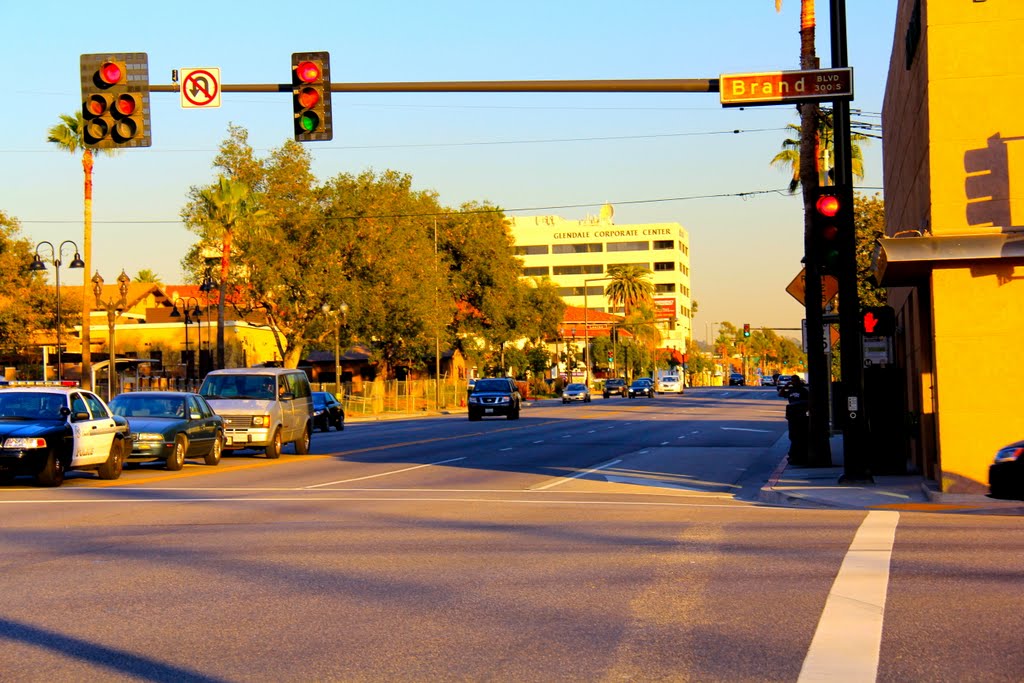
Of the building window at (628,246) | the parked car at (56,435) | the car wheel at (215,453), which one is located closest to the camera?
the parked car at (56,435)

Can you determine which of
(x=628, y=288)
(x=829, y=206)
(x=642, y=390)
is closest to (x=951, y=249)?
(x=829, y=206)

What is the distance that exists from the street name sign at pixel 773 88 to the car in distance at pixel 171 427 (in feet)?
40.7

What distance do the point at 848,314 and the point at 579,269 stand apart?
167441mm

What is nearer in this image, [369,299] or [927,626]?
[927,626]

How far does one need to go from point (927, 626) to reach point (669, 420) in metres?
41.8

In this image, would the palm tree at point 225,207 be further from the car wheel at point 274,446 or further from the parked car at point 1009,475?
the parked car at point 1009,475

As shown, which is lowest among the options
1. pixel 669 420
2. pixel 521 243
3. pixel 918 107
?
pixel 669 420

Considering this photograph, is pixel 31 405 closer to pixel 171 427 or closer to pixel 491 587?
pixel 171 427

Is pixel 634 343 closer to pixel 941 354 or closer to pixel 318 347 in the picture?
pixel 318 347

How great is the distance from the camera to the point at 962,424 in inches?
693

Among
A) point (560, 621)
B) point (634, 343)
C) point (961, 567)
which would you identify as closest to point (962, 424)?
point (961, 567)

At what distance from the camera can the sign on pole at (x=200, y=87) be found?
18.2 meters

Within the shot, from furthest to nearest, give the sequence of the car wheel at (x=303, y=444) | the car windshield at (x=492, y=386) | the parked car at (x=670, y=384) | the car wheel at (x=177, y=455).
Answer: the parked car at (x=670, y=384), the car windshield at (x=492, y=386), the car wheel at (x=303, y=444), the car wheel at (x=177, y=455)

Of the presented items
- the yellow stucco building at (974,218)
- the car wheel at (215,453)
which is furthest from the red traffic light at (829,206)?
the car wheel at (215,453)
